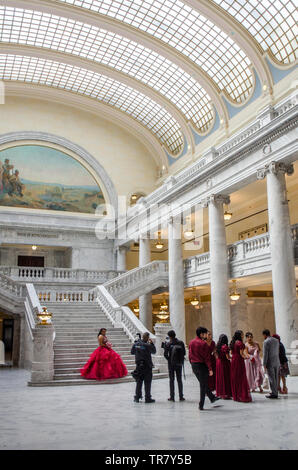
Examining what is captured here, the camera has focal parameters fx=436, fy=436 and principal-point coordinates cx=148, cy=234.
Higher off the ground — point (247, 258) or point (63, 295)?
point (247, 258)

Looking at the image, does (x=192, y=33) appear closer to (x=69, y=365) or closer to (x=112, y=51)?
(x=112, y=51)

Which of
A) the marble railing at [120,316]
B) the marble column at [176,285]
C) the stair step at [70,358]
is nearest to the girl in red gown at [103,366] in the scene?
the stair step at [70,358]

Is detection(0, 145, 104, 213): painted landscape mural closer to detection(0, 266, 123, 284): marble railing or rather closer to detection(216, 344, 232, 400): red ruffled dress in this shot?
detection(0, 266, 123, 284): marble railing

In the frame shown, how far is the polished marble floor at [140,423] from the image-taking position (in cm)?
523

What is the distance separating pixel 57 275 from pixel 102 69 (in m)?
13.4

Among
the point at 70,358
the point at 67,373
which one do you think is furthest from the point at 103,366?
the point at 70,358

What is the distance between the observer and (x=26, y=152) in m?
30.0

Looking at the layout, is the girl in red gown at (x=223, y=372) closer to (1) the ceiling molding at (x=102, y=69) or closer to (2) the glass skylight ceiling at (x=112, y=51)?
(2) the glass skylight ceiling at (x=112, y=51)

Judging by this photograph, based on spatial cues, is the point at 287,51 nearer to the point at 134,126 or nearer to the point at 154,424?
the point at 134,126

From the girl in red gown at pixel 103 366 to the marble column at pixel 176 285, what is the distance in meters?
9.56

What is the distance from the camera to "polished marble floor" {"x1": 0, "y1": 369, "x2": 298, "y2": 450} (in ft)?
17.2

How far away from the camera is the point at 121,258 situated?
3016 cm

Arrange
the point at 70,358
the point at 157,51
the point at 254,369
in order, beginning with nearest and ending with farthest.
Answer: the point at 254,369 < the point at 70,358 < the point at 157,51

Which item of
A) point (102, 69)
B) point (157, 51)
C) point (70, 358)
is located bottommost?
point (70, 358)
